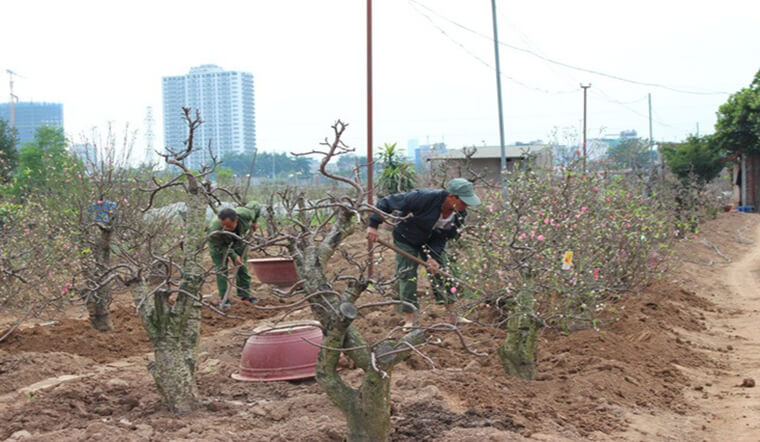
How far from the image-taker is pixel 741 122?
106 feet

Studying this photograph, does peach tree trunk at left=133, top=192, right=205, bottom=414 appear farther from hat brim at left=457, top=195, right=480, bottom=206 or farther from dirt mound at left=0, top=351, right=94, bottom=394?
hat brim at left=457, top=195, right=480, bottom=206

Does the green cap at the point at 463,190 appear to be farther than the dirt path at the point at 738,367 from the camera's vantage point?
Yes

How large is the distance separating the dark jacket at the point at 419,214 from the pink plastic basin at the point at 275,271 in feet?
13.3

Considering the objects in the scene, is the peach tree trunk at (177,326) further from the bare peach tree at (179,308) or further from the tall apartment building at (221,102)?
the tall apartment building at (221,102)

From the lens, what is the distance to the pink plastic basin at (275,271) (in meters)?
11.4

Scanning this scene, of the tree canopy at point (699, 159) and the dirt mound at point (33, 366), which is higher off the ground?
the tree canopy at point (699, 159)

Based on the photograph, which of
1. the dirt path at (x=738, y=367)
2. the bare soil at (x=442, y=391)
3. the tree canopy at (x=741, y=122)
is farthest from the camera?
the tree canopy at (x=741, y=122)

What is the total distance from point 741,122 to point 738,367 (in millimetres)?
27600

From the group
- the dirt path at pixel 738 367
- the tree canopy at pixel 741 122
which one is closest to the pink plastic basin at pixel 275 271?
the dirt path at pixel 738 367

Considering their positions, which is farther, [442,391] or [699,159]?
[699,159]

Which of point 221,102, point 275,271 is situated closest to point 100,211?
point 275,271

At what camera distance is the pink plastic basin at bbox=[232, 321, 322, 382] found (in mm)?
5875

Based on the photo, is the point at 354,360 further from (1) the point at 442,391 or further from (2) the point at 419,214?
(2) the point at 419,214

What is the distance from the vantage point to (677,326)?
9203mm
